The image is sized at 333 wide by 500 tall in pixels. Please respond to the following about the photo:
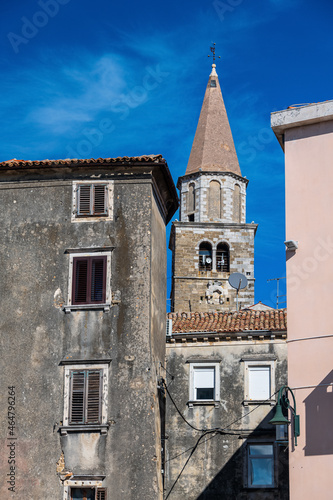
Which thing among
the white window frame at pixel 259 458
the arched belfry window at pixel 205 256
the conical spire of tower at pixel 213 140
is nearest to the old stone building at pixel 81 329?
the white window frame at pixel 259 458

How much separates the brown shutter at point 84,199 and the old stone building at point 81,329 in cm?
4

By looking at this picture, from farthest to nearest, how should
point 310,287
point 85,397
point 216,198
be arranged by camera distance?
point 216,198, point 85,397, point 310,287

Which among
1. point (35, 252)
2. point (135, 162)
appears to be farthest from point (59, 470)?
point (135, 162)

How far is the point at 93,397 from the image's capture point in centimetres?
2870

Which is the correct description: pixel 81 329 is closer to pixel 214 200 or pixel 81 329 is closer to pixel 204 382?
pixel 204 382

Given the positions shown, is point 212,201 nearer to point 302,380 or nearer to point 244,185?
point 244,185

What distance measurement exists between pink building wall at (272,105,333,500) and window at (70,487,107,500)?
265 inches

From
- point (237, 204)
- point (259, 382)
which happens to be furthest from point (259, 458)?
Answer: point (237, 204)

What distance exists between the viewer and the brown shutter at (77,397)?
28.6 m

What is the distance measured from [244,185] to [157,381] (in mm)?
37401

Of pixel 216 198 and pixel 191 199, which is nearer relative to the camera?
pixel 216 198

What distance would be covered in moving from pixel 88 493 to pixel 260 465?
7.85 m

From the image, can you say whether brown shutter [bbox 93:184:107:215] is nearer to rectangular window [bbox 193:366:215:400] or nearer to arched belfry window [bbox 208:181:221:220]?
rectangular window [bbox 193:366:215:400]

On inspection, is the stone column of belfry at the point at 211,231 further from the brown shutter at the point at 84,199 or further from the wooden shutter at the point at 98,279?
the wooden shutter at the point at 98,279
